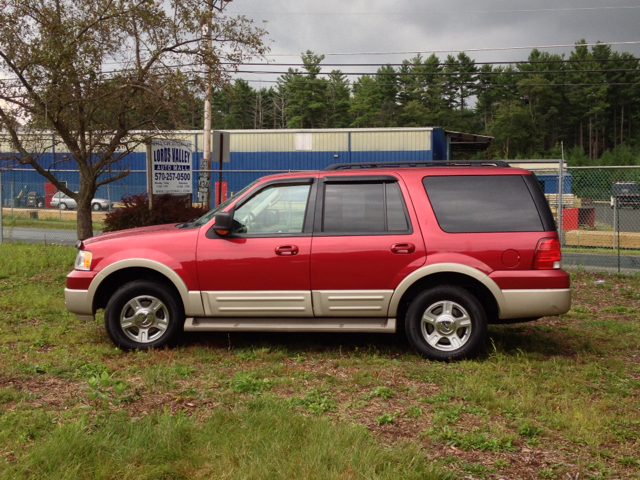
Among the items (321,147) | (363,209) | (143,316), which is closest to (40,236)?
(143,316)

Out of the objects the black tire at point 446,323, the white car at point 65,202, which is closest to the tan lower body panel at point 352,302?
the black tire at point 446,323

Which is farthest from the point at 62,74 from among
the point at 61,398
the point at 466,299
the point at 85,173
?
the point at 466,299

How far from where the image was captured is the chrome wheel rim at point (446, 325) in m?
5.95

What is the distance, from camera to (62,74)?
9.66 m

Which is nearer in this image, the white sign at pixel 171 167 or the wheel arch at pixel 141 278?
the wheel arch at pixel 141 278

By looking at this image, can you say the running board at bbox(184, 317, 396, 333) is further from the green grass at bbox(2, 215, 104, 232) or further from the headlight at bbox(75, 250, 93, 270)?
the green grass at bbox(2, 215, 104, 232)

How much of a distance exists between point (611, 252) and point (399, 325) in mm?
11068

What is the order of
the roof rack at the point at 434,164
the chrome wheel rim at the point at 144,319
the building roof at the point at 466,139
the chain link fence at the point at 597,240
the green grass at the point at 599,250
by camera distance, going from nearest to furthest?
the chrome wheel rim at the point at 144,319 → the roof rack at the point at 434,164 → the chain link fence at the point at 597,240 → the green grass at the point at 599,250 → the building roof at the point at 466,139

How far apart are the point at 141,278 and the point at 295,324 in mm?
1639

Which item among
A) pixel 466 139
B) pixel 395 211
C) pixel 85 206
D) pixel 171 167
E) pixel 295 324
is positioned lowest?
pixel 295 324

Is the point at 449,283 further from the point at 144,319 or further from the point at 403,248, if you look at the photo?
the point at 144,319

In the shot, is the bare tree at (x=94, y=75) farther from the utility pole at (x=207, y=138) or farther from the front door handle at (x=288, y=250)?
the front door handle at (x=288, y=250)

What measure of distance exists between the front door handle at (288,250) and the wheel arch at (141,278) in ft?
2.94

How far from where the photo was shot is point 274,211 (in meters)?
6.30
